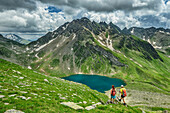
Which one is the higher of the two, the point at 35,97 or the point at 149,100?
the point at 35,97

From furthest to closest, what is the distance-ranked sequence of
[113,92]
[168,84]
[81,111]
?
[168,84], [113,92], [81,111]

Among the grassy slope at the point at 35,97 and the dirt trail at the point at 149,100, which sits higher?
the grassy slope at the point at 35,97

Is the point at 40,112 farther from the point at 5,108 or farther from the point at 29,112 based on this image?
the point at 5,108

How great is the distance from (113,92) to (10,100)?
18928 mm

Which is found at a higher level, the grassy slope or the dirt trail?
the grassy slope

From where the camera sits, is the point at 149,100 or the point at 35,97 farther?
the point at 149,100

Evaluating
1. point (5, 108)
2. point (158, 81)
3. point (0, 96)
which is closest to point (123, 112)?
point (5, 108)

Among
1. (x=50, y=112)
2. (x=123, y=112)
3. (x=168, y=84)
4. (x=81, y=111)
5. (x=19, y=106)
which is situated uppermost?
(x=19, y=106)

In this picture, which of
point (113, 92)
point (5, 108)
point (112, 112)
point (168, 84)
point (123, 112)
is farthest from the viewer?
point (168, 84)

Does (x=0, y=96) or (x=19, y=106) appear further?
(x=0, y=96)

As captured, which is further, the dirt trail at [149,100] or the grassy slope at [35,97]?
the dirt trail at [149,100]

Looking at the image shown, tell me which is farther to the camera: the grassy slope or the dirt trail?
the dirt trail

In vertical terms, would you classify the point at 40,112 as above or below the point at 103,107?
above

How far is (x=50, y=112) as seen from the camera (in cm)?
1238
